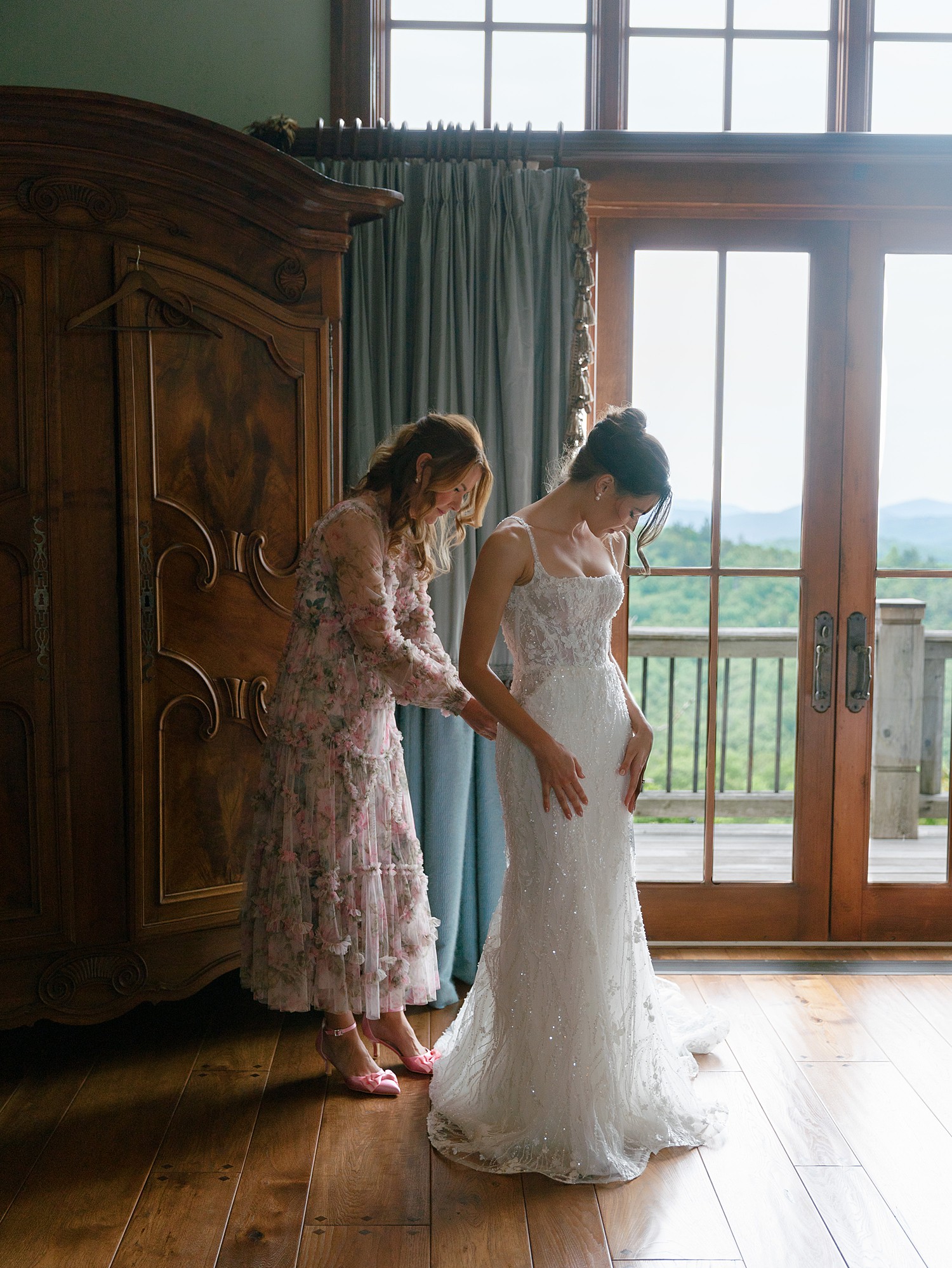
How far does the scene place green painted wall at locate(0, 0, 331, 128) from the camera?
2.82 metres

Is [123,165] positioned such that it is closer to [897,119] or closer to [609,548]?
[609,548]

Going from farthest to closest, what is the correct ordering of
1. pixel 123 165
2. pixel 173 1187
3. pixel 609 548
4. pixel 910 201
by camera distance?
1. pixel 910 201
2. pixel 609 548
3. pixel 123 165
4. pixel 173 1187

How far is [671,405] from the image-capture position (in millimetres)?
3188

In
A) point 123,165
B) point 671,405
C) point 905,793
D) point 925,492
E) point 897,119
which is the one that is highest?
point 897,119

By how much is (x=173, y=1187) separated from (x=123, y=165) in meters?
2.09

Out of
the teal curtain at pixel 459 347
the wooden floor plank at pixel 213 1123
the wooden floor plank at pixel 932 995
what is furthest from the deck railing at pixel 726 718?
the wooden floor plank at pixel 213 1123

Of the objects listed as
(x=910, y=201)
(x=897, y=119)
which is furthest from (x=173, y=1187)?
(x=897, y=119)

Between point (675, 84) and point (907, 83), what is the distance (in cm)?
69

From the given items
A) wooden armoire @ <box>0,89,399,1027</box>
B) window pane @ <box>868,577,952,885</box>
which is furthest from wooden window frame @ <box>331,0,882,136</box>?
window pane @ <box>868,577,952,885</box>

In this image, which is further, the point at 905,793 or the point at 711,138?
the point at 905,793

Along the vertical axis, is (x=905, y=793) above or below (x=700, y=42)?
below

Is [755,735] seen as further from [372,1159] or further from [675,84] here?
[372,1159]

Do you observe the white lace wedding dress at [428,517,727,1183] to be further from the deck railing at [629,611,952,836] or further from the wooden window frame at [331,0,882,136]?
the deck railing at [629,611,952,836]

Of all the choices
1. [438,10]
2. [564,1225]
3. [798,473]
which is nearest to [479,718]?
[564,1225]
